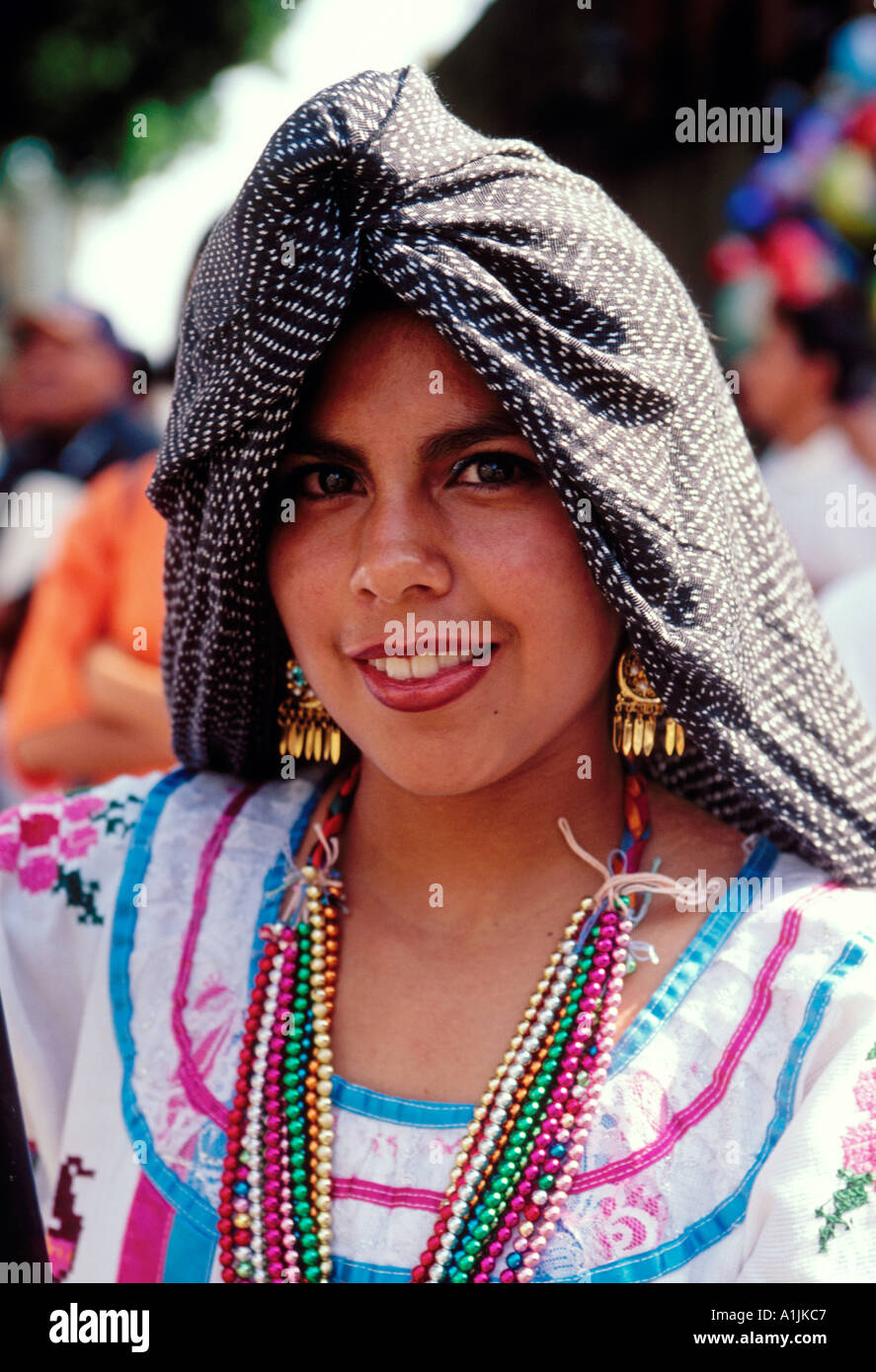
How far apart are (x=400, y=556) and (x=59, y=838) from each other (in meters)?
0.74

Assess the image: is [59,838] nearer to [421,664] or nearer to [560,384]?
[421,664]

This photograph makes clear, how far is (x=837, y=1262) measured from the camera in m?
1.38

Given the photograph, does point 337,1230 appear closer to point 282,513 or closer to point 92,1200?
point 92,1200

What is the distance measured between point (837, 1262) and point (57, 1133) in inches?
41.0

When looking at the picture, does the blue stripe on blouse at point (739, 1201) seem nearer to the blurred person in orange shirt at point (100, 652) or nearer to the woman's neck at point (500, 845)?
the woman's neck at point (500, 845)

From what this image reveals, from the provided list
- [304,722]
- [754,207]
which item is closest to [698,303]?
[754,207]

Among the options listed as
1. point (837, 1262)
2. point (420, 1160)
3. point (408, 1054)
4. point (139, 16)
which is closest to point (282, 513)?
point (408, 1054)

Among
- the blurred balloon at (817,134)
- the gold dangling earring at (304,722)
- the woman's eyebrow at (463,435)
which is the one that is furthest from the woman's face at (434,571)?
the blurred balloon at (817,134)

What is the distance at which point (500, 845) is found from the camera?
179cm

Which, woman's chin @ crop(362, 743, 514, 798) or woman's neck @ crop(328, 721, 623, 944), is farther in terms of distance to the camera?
woman's neck @ crop(328, 721, 623, 944)

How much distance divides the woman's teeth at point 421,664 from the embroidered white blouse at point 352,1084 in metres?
0.44

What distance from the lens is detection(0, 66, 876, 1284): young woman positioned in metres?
1.51

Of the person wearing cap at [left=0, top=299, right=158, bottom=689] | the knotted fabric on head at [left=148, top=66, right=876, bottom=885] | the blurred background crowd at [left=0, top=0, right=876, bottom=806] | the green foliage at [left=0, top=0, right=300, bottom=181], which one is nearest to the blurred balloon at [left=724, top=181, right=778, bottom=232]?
Answer: the blurred background crowd at [left=0, top=0, right=876, bottom=806]

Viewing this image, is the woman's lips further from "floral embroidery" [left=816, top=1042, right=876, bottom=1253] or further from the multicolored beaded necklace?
"floral embroidery" [left=816, top=1042, right=876, bottom=1253]
